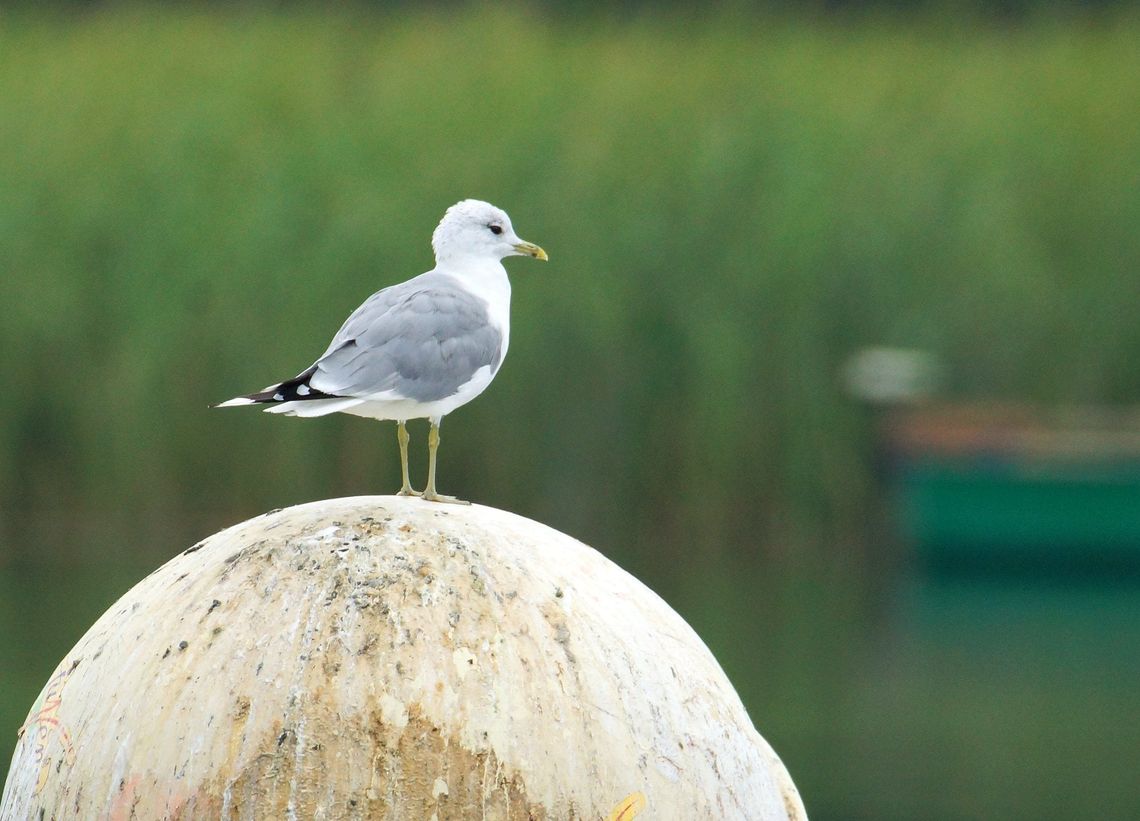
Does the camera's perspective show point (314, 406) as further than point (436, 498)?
No

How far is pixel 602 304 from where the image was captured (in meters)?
14.4

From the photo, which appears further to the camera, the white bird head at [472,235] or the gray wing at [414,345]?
the white bird head at [472,235]

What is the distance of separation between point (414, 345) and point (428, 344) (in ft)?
0.13

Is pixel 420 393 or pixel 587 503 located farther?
pixel 587 503

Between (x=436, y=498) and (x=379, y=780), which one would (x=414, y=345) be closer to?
(x=436, y=498)

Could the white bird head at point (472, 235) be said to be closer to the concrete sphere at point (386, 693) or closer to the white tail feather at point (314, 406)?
the white tail feather at point (314, 406)


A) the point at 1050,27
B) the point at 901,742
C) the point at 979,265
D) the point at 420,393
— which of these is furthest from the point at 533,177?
the point at 420,393

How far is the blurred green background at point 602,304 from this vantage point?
14.0 meters

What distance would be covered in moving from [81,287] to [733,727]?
1054 centimetres

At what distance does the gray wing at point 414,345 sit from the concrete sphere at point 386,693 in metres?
0.28

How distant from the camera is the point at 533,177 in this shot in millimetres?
14375

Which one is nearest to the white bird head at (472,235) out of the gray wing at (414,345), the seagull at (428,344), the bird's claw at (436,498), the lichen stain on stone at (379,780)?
the seagull at (428,344)

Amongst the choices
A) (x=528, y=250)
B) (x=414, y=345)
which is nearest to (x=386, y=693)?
(x=414, y=345)

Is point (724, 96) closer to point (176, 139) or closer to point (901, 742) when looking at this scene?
point (176, 139)
